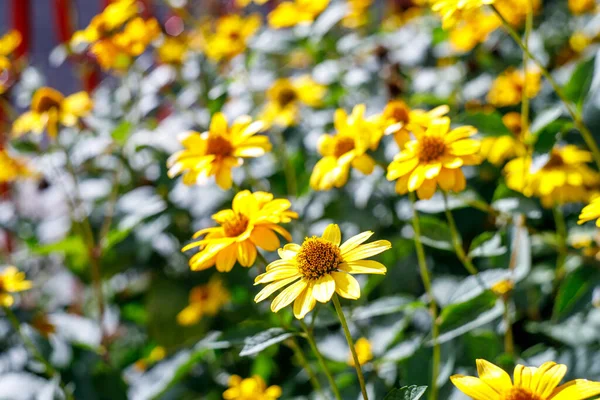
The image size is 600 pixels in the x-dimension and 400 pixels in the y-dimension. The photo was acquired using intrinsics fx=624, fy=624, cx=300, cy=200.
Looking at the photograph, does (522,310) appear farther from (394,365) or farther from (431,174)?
(431,174)

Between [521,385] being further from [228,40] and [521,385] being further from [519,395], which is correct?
[228,40]

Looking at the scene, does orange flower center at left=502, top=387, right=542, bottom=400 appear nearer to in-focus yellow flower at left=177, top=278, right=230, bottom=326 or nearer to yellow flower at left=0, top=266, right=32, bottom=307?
yellow flower at left=0, top=266, right=32, bottom=307

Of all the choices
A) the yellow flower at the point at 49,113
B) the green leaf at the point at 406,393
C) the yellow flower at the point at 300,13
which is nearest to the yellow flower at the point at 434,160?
the green leaf at the point at 406,393

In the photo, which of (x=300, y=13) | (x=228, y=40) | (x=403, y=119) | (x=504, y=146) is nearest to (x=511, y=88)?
(x=504, y=146)

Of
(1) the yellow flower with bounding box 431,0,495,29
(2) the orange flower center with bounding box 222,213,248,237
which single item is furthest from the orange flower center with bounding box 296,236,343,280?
(1) the yellow flower with bounding box 431,0,495,29

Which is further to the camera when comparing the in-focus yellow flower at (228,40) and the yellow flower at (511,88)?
the in-focus yellow flower at (228,40)

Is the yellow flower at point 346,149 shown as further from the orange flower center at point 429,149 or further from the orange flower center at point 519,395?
the orange flower center at point 519,395

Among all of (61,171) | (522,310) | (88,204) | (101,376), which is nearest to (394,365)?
(522,310)
